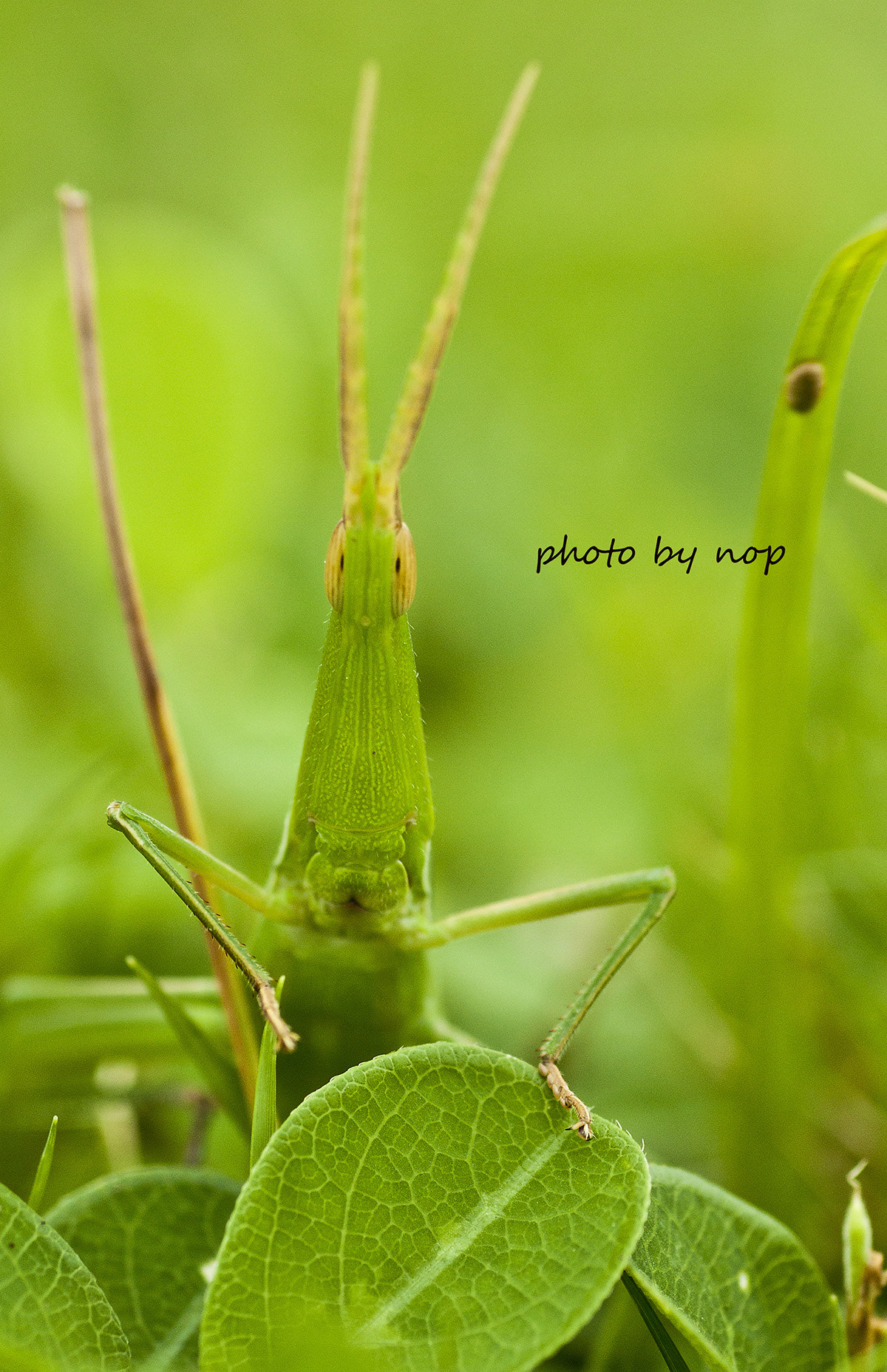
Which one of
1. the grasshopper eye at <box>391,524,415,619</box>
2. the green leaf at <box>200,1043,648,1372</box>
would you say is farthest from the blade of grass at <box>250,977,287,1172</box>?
the grasshopper eye at <box>391,524,415,619</box>

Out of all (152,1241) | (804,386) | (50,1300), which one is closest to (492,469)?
(804,386)

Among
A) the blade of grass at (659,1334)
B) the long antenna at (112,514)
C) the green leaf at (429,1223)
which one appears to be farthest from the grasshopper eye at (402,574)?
the blade of grass at (659,1334)

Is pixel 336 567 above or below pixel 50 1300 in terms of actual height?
above

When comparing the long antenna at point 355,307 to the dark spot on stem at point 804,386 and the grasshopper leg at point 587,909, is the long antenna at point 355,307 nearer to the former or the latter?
the dark spot on stem at point 804,386

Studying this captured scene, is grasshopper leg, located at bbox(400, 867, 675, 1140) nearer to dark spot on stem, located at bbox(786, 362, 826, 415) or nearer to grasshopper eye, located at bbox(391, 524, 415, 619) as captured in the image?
grasshopper eye, located at bbox(391, 524, 415, 619)

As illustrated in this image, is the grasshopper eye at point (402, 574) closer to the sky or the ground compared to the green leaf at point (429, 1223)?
closer to the sky

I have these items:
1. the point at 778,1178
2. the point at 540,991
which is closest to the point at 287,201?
the point at 540,991

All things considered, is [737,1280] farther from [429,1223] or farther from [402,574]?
[402,574]
